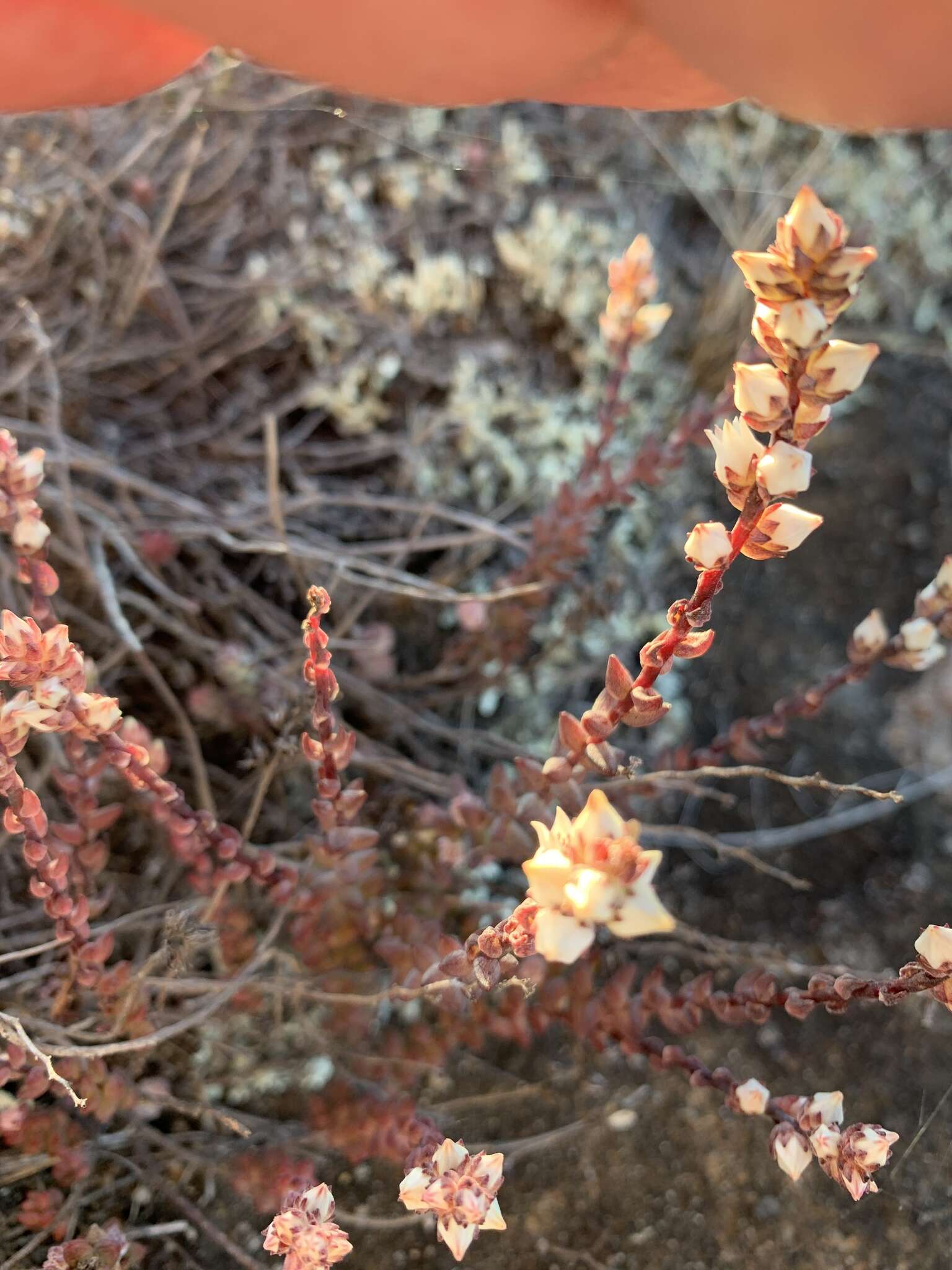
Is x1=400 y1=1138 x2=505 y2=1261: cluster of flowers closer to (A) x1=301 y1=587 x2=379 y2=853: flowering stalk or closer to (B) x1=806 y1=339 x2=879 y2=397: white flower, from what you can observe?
(A) x1=301 y1=587 x2=379 y2=853: flowering stalk

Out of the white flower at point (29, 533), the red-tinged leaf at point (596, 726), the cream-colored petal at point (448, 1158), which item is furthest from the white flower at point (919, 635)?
the white flower at point (29, 533)

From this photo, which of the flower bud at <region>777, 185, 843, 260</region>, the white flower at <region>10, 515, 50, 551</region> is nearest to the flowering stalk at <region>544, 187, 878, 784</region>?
the flower bud at <region>777, 185, 843, 260</region>

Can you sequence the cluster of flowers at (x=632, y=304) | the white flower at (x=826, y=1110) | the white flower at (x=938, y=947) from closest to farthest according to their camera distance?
the white flower at (x=938, y=947) < the white flower at (x=826, y=1110) < the cluster of flowers at (x=632, y=304)

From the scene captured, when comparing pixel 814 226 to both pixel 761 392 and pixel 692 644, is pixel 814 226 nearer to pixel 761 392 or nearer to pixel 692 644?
→ pixel 761 392

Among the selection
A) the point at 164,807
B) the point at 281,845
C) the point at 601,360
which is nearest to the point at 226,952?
the point at 281,845

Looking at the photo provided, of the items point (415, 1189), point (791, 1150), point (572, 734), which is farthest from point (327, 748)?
point (791, 1150)

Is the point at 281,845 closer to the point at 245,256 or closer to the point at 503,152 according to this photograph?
the point at 245,256

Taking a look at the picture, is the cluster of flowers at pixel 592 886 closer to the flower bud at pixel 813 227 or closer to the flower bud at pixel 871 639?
the flower bud at pixel 813 227
